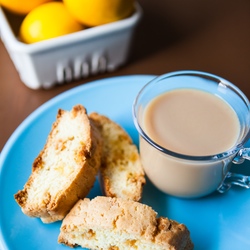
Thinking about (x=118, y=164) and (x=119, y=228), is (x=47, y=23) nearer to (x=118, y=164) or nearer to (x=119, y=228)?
(x=118, y=164)

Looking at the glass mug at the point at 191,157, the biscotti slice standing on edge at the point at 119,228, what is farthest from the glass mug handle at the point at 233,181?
the biscotti slice standing on edge at the point at 119,228

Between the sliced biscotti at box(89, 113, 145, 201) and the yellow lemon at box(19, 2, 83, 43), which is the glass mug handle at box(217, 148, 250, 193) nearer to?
the sliced biscotti at box(89, 113, 145, 201)

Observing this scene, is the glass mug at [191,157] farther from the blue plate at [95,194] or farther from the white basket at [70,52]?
the white basket at [70,52]

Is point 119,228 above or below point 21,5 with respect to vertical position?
below

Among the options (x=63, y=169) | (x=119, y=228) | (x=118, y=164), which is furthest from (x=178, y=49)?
(x=119, y=228)

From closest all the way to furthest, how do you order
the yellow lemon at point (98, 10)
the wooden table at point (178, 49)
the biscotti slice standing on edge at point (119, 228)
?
the biscotti slice standing on edge at point (119, 228)
the yellow lemon at point (98, 10)
the wooden table at point (178, 49)

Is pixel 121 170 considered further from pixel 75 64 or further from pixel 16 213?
pixel 75 64

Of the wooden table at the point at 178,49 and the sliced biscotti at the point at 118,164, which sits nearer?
the sliced biscotti at the point at 118,164

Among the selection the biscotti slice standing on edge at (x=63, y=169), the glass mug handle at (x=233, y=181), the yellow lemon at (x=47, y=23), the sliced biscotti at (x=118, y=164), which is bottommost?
the glass mug handle at (x=233, y=181)
